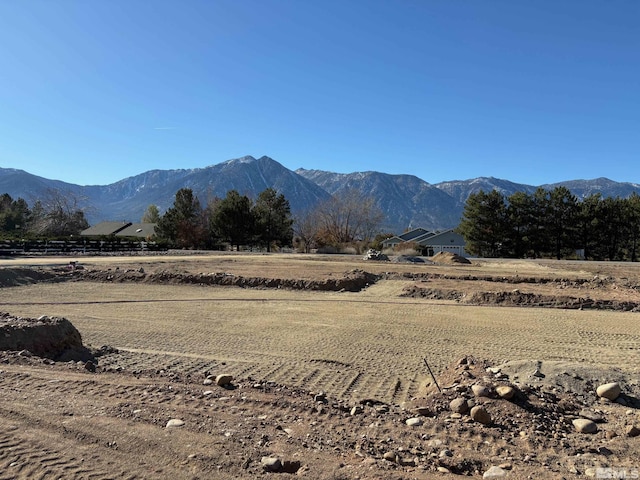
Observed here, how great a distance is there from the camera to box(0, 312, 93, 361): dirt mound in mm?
9125

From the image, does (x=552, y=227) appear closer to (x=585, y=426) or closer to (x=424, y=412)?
(x=585, y=426)

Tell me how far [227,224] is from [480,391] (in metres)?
61.4

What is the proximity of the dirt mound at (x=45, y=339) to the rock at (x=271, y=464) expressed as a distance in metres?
6.61

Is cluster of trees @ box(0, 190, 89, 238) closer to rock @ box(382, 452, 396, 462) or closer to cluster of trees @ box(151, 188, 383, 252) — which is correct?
cluster of trees @ box(151, 188, 383, 252)

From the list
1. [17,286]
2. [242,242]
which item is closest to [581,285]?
[17,286]

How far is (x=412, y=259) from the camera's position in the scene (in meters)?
47.5

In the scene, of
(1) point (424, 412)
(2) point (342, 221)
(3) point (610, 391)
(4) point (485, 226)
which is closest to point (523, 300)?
(3) point (610, 391)

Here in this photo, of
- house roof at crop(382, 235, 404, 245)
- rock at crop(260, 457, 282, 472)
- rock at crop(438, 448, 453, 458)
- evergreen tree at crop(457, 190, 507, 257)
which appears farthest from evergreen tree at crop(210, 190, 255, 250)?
rock at crop(260, 457, 282, 472)

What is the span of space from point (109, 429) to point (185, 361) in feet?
14.8

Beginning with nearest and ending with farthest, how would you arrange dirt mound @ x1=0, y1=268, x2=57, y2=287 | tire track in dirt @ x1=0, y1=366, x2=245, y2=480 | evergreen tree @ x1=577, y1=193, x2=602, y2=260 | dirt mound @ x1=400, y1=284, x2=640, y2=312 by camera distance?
tire track in dirt @ x1=0, y1=366, x2=245, y2=480, dirt mound @ x1=400, y1=284, x2=640, y2=312, dirt mound @ x1=0, y1=268, x2=57, y2=287, evergreen tree @ x1=577, y1=193, x2=602, y2=260

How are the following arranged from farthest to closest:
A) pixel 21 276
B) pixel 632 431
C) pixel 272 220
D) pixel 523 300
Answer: pixel 272 220 → pixel 21 276 → pixel 523 300 → pixel 632 431

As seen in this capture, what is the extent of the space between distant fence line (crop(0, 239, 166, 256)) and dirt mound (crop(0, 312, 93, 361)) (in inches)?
1485

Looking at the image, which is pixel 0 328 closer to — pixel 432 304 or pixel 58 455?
Answer: pixel 58 455

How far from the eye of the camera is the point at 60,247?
46125 millimetres
